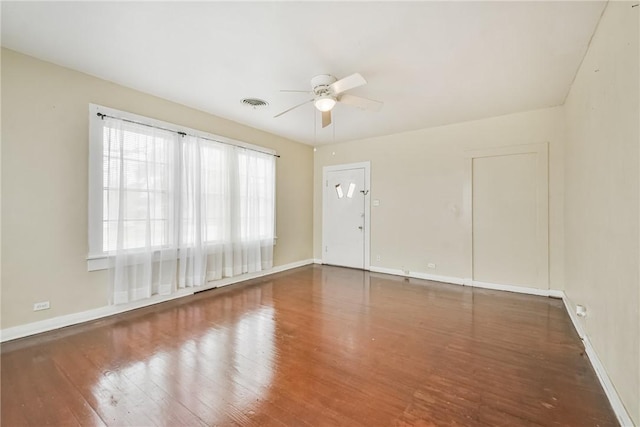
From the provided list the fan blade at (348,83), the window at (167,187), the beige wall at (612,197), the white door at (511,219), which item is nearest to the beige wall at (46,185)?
the window at (167,187)

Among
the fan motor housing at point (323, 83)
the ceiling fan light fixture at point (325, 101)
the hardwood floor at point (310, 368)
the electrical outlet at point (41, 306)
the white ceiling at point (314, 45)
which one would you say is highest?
the white ceiling at point (314, 45)

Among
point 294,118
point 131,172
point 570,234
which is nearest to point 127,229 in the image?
point 131,172

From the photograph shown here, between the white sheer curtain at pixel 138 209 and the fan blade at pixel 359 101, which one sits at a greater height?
the fan blade at pixel 359 101

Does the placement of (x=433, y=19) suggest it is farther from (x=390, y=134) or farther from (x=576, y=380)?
(x=390, y=134)

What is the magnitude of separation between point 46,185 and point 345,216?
4568 mm

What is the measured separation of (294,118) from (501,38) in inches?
110

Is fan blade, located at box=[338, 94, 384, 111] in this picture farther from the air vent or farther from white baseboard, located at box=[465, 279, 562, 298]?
white baseboard, located at box=[465, 279, 562, 298]

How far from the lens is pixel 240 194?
15.1 feet

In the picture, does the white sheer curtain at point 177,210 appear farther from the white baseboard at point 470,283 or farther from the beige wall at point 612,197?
the beige wall at point 612,197

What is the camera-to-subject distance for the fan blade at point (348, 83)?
95.7 inches

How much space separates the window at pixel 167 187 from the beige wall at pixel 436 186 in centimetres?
228

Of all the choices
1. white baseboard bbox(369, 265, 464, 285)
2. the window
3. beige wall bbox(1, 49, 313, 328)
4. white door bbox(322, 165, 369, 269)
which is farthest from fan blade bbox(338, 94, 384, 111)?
white baseboard bbox(369, 265, 464, 285)

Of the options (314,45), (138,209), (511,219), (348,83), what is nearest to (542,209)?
(511,219)

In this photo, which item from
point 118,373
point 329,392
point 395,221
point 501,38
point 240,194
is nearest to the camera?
point 329,392
